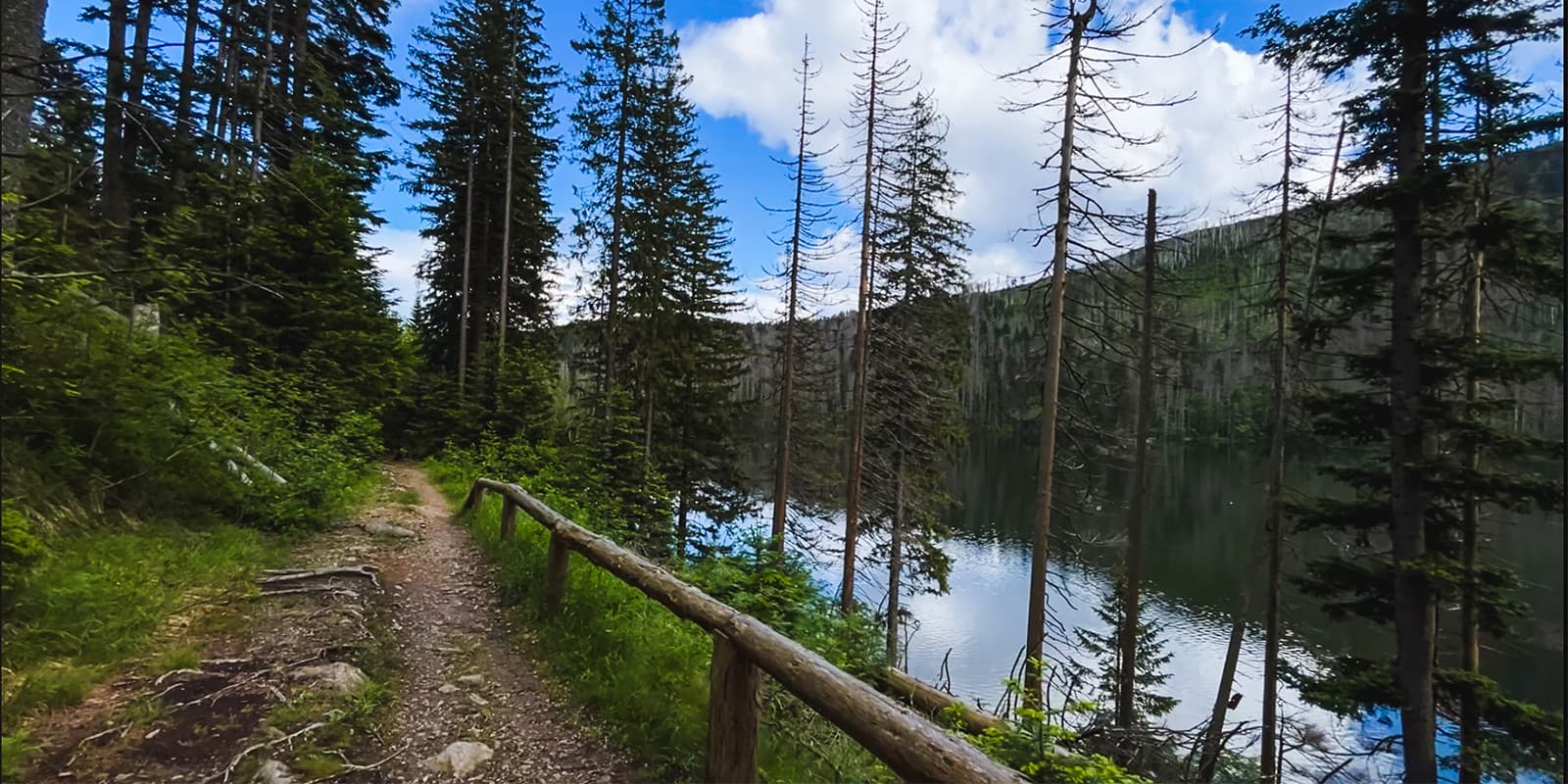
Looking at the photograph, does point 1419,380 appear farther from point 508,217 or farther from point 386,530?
point 508,217

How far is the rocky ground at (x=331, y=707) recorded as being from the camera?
2.71 metres

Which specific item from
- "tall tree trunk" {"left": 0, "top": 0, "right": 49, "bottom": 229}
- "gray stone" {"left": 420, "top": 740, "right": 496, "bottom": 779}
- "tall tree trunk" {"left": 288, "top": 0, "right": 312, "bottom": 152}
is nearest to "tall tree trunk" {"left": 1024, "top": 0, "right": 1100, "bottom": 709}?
"gray stone" {"left": 420, "top": 740, "right": 496, "bottom": 779}

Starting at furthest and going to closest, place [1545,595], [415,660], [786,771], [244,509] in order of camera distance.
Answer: [1545,595] → [244,509] → [415,660] → [786,771]

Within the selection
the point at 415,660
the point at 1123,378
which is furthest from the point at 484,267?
the point at 1123,378

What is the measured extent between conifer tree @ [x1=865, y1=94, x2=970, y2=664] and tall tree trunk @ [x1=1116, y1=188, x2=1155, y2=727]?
16.6 feet

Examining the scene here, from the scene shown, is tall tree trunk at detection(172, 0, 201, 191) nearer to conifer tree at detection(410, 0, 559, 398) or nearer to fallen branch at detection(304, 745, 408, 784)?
conifer tree at detection(410, 0, 559, 398)

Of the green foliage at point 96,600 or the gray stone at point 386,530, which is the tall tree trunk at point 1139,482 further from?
the green foliage at point 96,600

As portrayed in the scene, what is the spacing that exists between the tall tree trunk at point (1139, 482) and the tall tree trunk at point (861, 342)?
224 inches

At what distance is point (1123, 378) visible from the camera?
45.9 feet

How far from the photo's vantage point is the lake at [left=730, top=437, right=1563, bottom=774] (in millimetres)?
14750

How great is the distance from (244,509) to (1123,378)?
52.3 feet

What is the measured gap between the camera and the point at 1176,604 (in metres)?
23.5

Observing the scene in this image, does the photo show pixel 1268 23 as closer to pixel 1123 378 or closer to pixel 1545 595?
pixel 1123 378

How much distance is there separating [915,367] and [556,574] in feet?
42.5
